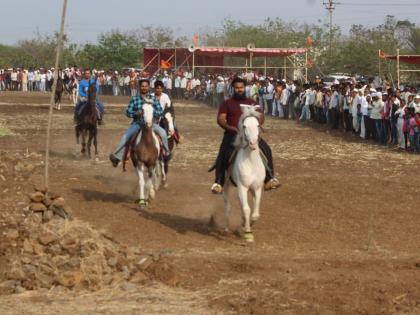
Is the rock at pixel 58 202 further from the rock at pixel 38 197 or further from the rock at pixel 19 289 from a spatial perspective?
the rock at pixel 19 289

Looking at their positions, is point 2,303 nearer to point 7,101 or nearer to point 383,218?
point 383,218

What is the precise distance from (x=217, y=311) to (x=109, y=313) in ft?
3.48

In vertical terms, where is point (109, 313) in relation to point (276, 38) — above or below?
below

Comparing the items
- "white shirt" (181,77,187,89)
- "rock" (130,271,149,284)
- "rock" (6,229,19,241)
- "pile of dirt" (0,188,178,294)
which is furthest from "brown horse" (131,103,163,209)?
"white shirt" (181,77,187,89)

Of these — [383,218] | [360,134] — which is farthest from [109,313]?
[360,134]

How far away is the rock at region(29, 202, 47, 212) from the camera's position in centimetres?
1153

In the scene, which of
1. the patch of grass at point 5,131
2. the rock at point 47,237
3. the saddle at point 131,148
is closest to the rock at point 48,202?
the rock at point 47,237

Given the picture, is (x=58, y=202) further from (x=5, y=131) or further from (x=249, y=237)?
(x=5, y=131)

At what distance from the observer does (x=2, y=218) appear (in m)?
12.5

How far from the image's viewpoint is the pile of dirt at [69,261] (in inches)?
372

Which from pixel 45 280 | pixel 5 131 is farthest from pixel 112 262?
pixel 5 131

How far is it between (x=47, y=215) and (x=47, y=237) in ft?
4.54

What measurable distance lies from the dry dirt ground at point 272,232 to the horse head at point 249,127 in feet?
4.66

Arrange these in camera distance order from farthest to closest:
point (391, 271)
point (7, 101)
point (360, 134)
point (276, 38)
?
point (276, 38)
point (7, 101)
point (360, 134)
point (391, 271)
